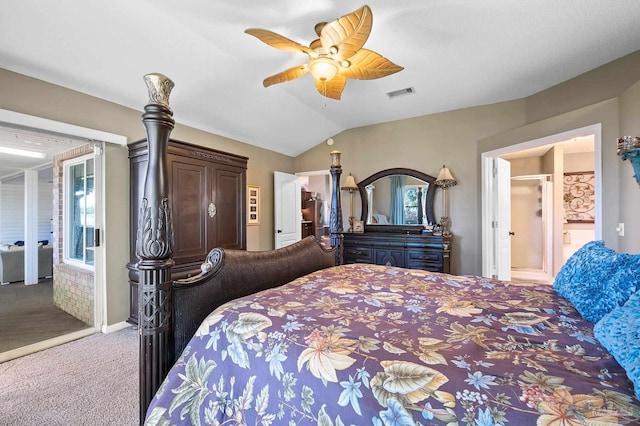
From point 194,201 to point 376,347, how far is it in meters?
2.92

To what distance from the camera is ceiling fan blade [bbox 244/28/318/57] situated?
6.41 feet

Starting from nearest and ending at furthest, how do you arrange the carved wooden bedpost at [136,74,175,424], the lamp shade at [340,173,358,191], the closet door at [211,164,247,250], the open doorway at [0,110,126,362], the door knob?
the carved wooden bedpost at [136,74,175,424]
the open doorway at [0,110,126,362]
the door knob
the closet door at [211,164,247,250]
the lamp shade at [340,173,358,191]

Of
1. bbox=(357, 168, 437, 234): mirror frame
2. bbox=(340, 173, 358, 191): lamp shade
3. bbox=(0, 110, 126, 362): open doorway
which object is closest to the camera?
bbox=(0, 110, 126, 362): open doorway

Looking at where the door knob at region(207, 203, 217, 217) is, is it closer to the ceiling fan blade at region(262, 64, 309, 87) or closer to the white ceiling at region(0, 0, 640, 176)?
the white ceiling at region(0, 0, 640, 176)

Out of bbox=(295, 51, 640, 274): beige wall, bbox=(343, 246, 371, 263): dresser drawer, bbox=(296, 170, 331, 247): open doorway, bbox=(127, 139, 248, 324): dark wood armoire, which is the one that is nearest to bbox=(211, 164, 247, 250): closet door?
bbox=(127, 139, 248, 324): dark wood armoire

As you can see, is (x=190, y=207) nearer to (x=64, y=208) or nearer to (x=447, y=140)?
(x=64, y=208)

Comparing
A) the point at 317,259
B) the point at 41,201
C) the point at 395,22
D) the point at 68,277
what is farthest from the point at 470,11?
the point at 41,201

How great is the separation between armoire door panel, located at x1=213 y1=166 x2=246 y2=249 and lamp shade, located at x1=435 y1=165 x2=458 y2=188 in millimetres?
2894

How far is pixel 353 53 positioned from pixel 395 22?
618 millimetres

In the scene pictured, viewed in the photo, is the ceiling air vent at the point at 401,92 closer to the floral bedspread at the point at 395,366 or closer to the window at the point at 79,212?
the floral bedspread at the point at 395,366

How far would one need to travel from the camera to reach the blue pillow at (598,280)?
1128 millimetres

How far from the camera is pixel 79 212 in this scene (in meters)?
3.65

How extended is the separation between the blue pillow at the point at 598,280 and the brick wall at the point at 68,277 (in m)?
4.16

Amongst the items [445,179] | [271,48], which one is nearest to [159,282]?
[271,48]
